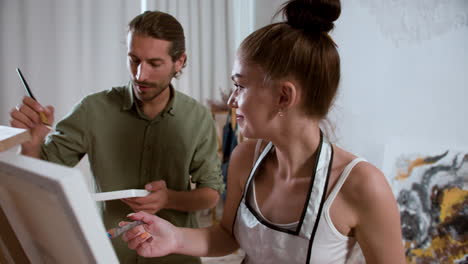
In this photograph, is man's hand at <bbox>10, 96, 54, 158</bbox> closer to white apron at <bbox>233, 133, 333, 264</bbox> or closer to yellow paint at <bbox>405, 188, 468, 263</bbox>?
white apron at <bbox>233, 133, 333, 264</bbox>

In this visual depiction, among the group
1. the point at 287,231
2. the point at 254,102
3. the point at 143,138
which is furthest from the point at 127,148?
the point at 287,231

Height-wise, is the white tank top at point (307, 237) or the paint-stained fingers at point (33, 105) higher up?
the paint-stained fingers at point (33, 105)

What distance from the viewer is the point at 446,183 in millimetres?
1818

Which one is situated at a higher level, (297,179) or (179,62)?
(179,62)

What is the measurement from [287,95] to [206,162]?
0.47 m

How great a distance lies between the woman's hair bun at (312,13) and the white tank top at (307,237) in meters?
0.29

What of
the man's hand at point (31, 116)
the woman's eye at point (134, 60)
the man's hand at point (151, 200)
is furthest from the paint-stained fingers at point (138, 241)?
the woman's eye at point (134, 60)

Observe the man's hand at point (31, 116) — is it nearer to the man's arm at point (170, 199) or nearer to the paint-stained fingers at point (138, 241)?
the man's arm at point (170, 199)

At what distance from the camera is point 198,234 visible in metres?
1.06

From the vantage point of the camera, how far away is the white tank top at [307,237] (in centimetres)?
89

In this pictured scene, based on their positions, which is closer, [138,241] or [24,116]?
[138,241]

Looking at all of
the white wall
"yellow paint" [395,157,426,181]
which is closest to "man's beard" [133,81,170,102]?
the white wall

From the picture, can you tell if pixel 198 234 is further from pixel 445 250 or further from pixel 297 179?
pixel 445 250

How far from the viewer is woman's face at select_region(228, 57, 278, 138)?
3.16 ft
